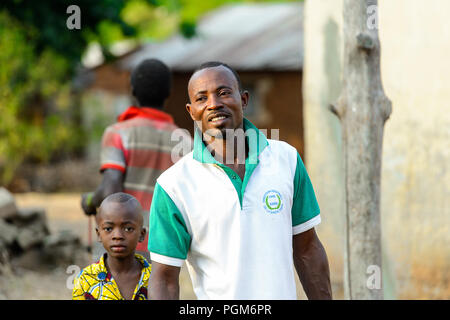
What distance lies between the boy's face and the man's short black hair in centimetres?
130

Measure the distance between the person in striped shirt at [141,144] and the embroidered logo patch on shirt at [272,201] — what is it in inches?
60.9

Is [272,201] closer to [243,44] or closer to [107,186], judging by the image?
[107,186]

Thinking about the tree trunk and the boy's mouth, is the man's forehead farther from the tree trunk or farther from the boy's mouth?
the tree trunk

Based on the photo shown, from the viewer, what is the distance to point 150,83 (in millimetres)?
4082

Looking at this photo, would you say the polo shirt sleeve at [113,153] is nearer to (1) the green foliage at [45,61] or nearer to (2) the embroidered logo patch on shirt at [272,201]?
(2) the embroidered logo patch on shirt at [272,201]

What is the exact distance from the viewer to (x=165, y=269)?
234 cm

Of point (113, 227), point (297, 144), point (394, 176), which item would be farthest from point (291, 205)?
point (297, 144)

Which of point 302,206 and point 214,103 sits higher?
point 214,103

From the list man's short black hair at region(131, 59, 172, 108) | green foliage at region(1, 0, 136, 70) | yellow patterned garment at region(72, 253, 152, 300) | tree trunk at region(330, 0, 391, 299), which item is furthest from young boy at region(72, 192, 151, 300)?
green foliage at region(1, 0, 136, 70)

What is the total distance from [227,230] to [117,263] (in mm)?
756

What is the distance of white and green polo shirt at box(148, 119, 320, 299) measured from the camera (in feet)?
7.57

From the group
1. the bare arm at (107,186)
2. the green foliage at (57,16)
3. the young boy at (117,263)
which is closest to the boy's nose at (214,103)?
the young boy at (117,263)

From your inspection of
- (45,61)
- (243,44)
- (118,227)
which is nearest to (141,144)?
(118,227)
